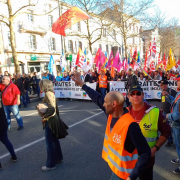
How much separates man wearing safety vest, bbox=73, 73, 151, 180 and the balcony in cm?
2526

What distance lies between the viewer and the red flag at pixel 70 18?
14.5ft

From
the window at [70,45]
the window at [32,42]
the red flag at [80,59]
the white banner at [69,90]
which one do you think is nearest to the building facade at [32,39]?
the window at [32,42]

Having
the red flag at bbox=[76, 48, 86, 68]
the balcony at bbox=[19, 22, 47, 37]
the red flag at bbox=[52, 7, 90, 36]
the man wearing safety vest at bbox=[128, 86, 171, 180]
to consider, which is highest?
the balcony at bbox=[19, 22, 47, 37]

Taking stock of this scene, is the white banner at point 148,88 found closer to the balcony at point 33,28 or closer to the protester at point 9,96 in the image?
the protester at point 9,96

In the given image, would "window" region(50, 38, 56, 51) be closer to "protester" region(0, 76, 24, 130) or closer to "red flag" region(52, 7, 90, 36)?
"protester" region(0, 76, 24, 130)

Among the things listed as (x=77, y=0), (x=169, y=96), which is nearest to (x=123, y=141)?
(x=169, y=96)

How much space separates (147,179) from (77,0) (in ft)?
58.2

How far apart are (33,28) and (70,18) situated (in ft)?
75.5

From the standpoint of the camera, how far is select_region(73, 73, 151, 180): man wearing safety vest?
1554 mm

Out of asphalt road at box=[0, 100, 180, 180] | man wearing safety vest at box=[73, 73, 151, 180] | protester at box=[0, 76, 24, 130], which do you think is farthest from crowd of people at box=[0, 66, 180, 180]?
protester at box=[0, 76, 24, 130]

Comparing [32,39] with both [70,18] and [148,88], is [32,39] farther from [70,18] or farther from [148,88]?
[70,18]

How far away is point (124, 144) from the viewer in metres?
1.63

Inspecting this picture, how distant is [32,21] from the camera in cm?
2559

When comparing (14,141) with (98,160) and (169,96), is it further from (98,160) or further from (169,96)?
(169,96)
